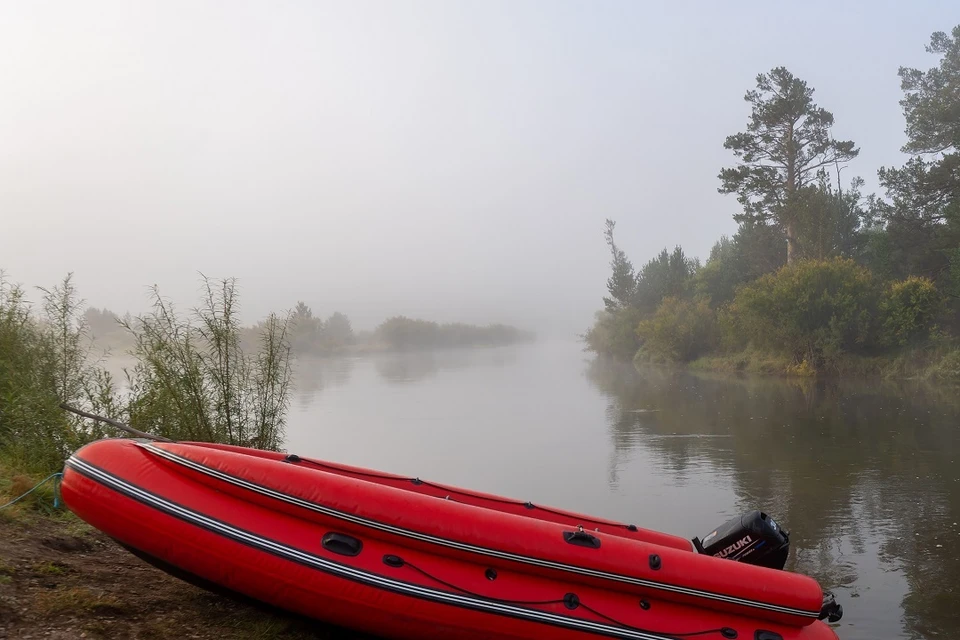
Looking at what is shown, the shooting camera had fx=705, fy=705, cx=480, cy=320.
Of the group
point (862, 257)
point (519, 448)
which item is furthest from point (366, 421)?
point (862, 257)

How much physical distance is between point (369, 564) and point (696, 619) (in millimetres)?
1615

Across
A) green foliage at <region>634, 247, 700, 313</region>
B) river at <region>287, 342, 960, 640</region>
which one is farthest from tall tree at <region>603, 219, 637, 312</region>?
river at <region>287, 342, 960, 640</region>

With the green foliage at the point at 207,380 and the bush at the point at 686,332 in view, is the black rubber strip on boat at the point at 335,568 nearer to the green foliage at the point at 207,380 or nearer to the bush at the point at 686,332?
the green foliage at the point at 207,380

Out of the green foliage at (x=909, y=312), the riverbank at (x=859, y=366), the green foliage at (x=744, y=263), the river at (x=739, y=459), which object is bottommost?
the river at (x=739, y=459)

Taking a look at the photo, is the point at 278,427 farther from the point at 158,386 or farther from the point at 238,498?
the point at 238,498

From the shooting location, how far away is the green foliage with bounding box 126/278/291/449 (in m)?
6.32

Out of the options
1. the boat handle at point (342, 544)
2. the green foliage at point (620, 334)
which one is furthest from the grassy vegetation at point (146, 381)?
the green foliage at point (620, 334)

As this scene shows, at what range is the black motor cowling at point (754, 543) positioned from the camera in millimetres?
4102

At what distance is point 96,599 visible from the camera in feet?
10.8

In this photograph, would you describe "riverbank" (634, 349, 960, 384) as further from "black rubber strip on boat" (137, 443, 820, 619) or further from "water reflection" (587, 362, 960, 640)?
"black rubber strip on boat" (137, 443, 820, 619)

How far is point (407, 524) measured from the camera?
10.8 ft

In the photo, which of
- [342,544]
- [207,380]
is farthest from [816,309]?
[342,544]

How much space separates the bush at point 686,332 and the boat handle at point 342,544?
2872cm

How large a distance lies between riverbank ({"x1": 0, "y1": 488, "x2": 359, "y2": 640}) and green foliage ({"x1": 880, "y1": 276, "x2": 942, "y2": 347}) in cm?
2149
